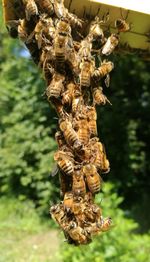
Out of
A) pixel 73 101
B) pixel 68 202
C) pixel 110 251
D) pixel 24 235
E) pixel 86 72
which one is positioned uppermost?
pixel 86 72

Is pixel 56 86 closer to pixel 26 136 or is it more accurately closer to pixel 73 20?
pixel 73 20

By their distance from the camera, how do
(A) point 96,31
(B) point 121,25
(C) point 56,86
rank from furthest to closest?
1. (B) point 121,25
2. (A) point 96,31
3. (C) point 56,86

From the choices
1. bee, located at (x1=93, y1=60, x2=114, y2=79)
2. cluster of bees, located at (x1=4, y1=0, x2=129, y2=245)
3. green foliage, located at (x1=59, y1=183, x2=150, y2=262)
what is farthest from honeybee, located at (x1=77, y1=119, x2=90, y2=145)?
green foliage, located at (x1=59, y1=183, x2=150, y2=262)

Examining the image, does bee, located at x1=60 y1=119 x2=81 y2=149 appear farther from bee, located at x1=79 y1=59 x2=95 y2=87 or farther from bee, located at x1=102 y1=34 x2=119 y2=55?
bee, located at x1=102 y1=34 x2=119 y2=55

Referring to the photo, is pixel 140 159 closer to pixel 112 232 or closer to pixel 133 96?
pixel 133 96

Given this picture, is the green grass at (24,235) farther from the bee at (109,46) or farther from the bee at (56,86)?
the bee at (56,86)

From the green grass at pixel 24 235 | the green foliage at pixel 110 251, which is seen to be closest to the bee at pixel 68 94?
the green foliage at pixel 110 251

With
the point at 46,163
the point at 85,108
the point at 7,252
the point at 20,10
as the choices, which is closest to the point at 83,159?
the point at 85,108

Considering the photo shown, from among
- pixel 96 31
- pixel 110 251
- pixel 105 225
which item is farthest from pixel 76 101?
pixel 110 251
